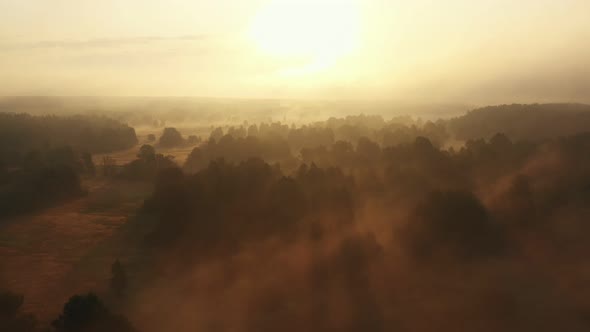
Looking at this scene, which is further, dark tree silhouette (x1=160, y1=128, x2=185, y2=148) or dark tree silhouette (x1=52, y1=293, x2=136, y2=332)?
dark tree silhouette (x1=160, y1=128, x2=185, y2=148)

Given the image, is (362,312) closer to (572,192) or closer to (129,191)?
(572,192)

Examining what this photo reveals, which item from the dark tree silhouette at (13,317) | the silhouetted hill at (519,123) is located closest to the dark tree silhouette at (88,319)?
the dark tree silhouette at (13,317)

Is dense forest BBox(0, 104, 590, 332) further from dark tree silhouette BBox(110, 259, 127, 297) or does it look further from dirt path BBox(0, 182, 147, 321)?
dirt path BBox(0, 182, 147, 321)

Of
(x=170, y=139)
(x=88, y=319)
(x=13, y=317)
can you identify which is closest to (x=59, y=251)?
(x=13, y=317)

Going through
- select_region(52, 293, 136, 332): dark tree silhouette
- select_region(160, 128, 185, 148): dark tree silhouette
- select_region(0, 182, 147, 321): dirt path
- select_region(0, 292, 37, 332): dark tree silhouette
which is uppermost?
select_region(160, 128, 185, 148): dark tree silhouette

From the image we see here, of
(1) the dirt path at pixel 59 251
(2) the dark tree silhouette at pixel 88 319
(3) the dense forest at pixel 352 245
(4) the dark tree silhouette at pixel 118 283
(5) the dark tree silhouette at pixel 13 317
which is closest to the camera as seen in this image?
(2) the dark tree silhouette at pixel 88 319

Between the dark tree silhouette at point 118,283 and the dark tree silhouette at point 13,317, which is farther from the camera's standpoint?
the dark tree silhouette at point 118,283

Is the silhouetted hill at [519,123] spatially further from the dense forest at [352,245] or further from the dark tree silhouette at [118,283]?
the dark tree silhouette at [118,283]

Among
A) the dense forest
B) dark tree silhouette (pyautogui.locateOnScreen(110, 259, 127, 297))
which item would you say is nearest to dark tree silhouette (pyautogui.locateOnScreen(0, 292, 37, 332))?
the dense forest

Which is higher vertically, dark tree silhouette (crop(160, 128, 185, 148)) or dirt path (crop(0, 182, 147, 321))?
dark tree silhouette (crop(160, 128, 185, 148))

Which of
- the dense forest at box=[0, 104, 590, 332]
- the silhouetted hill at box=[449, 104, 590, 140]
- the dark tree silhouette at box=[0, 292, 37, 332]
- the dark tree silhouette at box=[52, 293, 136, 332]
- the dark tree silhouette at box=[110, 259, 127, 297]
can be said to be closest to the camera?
the dark tree silhouette at box=[52, 293, 136, 332]
